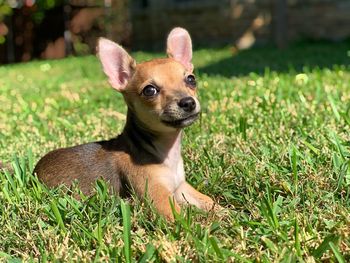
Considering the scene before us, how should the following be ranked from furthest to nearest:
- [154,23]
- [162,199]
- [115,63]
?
[154,23] → [115,63] → [162,199]

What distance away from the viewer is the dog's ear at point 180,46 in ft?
14.3

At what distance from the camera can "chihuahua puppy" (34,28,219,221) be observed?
146 inches

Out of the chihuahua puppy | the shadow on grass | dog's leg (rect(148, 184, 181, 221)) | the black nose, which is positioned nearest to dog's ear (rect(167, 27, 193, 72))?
the chihuahua puppy

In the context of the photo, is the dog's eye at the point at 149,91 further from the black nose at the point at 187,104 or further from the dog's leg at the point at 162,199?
the dog's leg at the point at 162,199

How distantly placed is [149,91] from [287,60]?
1013 centimetres

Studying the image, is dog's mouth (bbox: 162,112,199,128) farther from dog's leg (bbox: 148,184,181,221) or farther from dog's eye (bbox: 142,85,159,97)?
dog's leg (bbox: 148,184,181,221)

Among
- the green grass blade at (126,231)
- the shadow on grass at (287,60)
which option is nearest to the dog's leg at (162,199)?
the green grass blade at (126,231)

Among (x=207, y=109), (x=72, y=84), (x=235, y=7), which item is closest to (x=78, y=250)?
(x=207, y=109)

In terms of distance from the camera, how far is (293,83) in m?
7.90

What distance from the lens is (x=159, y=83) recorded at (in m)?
3.87

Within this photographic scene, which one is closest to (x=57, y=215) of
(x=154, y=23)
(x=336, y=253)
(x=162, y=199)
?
(x=162, y=199)

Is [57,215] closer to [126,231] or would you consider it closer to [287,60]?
[126,231]

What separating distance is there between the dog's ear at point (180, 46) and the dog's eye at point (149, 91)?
0.54 metres

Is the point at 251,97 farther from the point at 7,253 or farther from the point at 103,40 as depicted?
the point at 7,253
